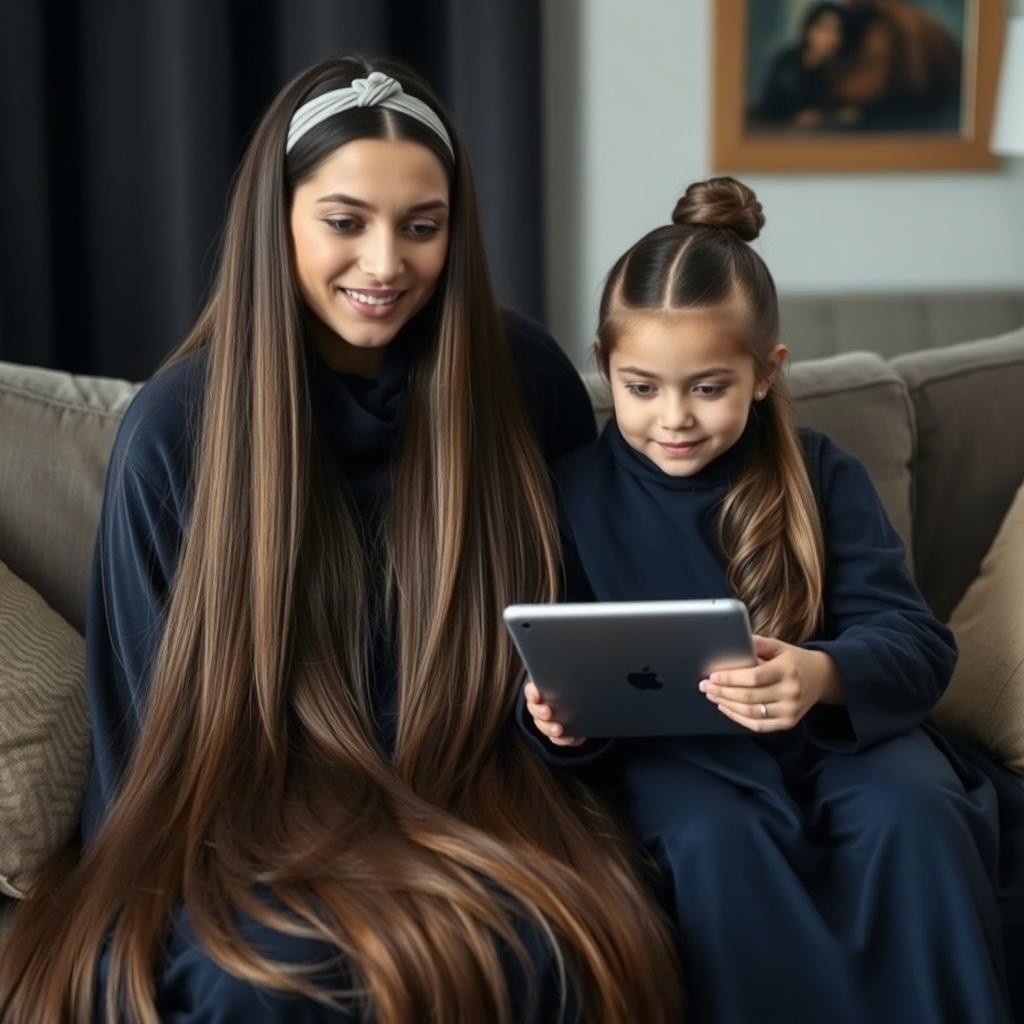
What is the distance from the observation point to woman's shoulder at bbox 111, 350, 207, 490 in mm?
1814

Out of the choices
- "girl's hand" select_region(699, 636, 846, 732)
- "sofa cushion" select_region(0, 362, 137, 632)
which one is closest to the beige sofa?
"sofa cushion" select_region(0, 362, 137, 632)

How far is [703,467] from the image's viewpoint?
184 centimetres

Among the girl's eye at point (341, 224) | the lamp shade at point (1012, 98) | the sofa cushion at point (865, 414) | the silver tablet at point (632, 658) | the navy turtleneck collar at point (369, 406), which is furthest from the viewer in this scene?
the lamp shade at point (1012, 98)

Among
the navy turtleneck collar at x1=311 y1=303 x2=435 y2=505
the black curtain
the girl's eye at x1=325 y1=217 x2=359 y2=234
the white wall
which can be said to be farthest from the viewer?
the white wall

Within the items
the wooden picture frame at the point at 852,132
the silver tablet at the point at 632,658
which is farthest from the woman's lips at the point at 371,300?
the wooden picture frame at the point at 852,132

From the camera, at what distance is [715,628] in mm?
1503

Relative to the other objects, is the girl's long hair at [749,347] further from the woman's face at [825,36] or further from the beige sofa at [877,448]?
the woman's face at [825,36]

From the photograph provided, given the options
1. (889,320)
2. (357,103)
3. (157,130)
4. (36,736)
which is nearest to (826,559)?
(357,103)

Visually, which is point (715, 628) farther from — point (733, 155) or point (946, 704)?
point (733, 155)

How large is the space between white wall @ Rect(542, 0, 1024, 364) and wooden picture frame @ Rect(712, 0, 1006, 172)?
0.03 m

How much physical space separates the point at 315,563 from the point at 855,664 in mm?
589

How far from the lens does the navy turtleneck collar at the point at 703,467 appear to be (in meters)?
1.84

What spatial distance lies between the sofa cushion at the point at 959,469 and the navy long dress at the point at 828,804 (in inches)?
15.4

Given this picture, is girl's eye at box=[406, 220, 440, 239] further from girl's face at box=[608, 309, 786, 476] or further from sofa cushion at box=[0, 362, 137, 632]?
sofa cushion at box=[0, 362, 137, 632]
